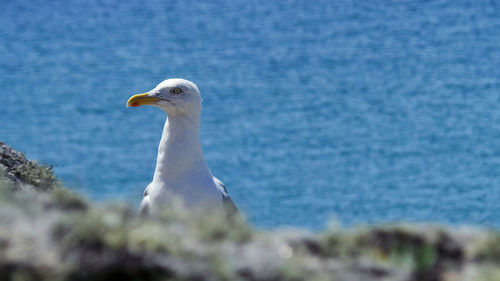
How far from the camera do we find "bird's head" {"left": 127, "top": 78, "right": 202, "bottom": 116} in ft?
14.7

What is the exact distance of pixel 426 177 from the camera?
953 centimetres

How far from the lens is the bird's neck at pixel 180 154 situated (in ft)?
14.0

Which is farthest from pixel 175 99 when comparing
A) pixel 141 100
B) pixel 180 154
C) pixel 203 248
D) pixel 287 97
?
pixel 287 97

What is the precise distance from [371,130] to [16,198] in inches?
349

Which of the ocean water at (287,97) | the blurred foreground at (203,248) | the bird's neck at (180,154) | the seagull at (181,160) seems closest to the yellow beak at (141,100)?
the seagull at (181,160)

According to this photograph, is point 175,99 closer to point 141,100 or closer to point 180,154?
point 141,100

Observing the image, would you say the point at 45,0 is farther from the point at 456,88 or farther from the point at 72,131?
the point at 456,88

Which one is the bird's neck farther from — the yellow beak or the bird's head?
the yellow beak

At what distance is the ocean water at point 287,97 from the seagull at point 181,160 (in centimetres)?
352

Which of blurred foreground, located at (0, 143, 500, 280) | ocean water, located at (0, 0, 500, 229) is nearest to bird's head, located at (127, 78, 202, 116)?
blurred foreground, located at (0, 143, 500, 280)

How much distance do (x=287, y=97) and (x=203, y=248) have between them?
9.92 metres

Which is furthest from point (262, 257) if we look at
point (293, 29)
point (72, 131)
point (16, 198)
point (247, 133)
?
point (293, 29)

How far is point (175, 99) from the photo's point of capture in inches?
177

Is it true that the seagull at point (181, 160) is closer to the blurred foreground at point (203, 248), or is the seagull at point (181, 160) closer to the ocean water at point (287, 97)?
the blurred foreground at point (203, 248)
